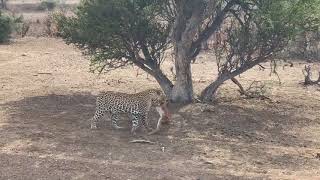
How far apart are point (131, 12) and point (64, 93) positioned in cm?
332

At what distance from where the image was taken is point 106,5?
1350cm

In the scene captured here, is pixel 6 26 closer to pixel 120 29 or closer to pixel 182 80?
pixel 120 29

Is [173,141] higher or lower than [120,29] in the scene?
lower

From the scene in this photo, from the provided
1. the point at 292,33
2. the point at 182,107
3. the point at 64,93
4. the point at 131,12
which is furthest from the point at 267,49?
the point at 64,93

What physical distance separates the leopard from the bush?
16860mm

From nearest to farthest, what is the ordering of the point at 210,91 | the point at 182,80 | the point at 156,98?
the point at 156,98
the point at 182,80
the point at 210,91

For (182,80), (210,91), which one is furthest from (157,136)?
(210,91)

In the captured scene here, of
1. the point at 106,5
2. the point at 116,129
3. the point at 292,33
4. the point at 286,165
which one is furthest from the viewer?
the point at 106,5

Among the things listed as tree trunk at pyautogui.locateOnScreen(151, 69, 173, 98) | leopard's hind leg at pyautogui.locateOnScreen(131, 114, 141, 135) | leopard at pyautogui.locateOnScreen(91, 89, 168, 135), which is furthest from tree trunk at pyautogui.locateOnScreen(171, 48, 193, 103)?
leopard's hind leg at pyautogui.locateOnScreen(131, 114, 141, 135)

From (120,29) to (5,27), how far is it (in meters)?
15.2

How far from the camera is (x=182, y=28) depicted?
44.3 ft

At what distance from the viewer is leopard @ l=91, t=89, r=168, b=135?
11297mm

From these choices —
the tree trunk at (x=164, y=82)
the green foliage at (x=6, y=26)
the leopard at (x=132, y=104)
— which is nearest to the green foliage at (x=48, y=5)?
the green foliage at (x=6, y=26)

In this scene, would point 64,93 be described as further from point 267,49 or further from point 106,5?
point 267,49
